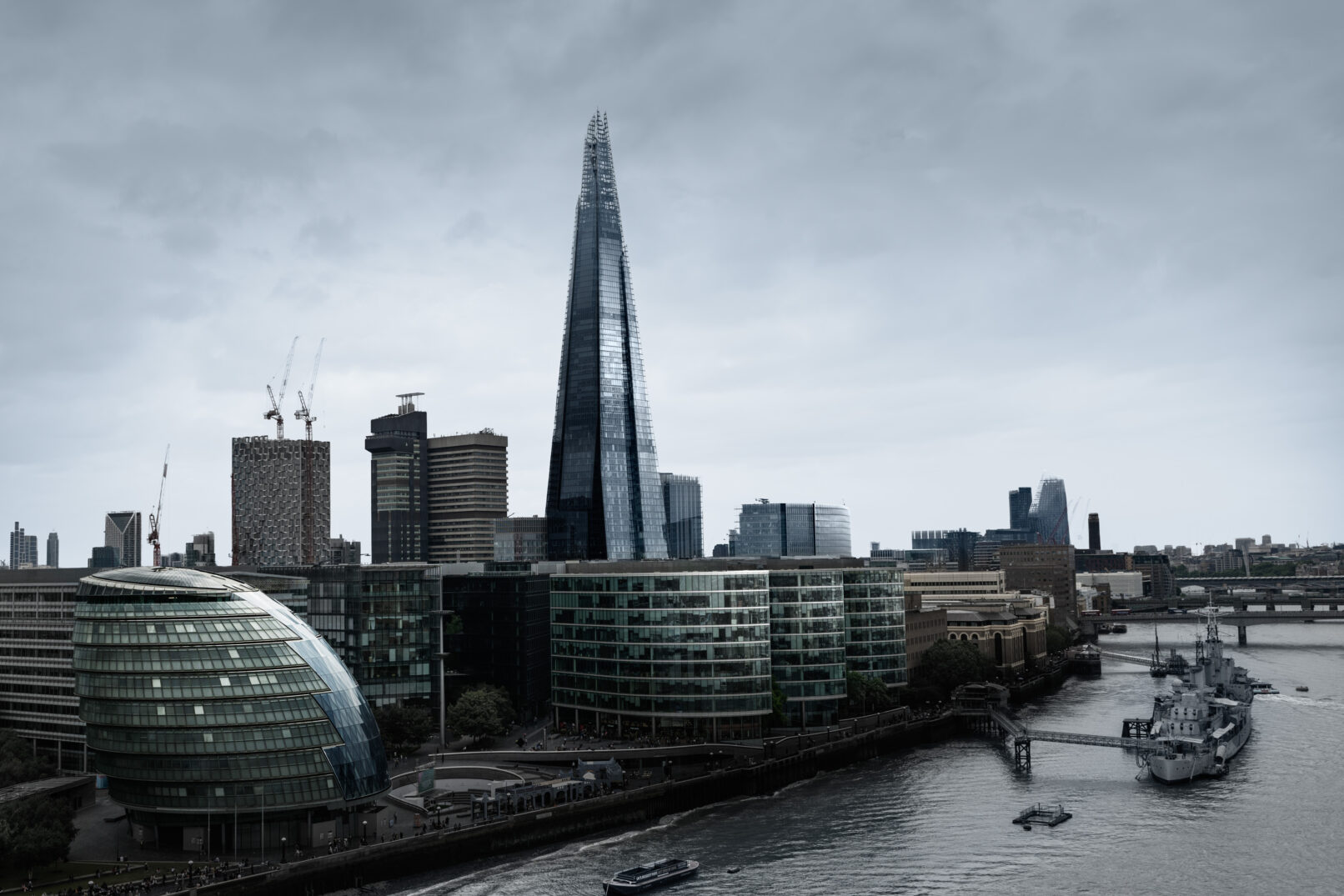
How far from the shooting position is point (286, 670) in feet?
330

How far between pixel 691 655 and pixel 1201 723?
197 ft

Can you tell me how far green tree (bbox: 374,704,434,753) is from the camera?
137 meters

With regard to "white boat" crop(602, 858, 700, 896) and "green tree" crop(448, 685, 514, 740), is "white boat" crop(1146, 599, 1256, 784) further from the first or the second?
"green tree" crop(448, 685, 514, 740)

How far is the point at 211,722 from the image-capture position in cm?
9762

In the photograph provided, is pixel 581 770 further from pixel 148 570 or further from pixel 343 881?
pixel 148 570

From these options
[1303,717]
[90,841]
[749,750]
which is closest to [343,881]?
[90,841]

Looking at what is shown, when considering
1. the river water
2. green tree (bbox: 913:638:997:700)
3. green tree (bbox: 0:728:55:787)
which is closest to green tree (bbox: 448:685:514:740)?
the river water

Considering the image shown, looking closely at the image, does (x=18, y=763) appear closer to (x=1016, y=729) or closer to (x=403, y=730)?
(x=403, y=730)

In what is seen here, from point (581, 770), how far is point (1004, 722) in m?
64.2

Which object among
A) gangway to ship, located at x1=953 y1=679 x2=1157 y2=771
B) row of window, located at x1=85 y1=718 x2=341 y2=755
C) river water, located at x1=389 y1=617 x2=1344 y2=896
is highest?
row of window, located at x1=85 y1=718 x2=341 y2=755

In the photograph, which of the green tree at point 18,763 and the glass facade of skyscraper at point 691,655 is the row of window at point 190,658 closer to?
the green tree at point 18,763

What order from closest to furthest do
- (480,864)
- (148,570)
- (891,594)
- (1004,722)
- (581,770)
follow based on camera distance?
(480,864)
(148,570)
(581,770)
(1004,722)
(891,594)

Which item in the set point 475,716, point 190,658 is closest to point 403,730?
point 475,716

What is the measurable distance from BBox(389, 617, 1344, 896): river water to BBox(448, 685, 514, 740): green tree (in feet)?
115
